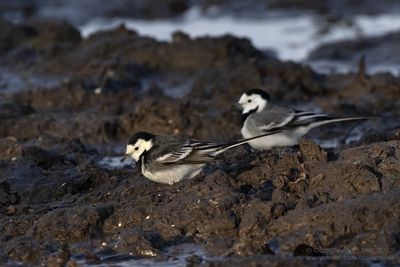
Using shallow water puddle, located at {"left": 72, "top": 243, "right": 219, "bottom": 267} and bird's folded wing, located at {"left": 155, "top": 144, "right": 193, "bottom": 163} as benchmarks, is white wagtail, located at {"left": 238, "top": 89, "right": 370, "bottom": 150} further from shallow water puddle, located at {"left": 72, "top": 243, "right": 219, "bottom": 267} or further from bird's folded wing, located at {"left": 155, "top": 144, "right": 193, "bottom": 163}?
shallow water puddle, located at {"left": 72, "top": 243, "right": 219, "bottom": 267}

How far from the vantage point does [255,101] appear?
38.1 feet

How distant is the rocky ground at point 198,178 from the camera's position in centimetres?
810

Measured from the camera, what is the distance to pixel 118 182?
995 cm

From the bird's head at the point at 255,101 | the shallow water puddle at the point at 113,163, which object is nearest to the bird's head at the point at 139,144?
the shallow water puddle at the point at 113,163

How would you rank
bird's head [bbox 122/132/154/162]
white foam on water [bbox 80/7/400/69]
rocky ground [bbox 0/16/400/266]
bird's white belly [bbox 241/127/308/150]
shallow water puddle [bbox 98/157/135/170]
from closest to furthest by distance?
rocky ground [bbox 0/16/400/266], bird's head [bbox 122/132/154/162], bird's white belly [bbox 241/127/308/150], shallow water puddle [bbox 98/157/135/170], white foam on water [bbox 80/7/400/69]

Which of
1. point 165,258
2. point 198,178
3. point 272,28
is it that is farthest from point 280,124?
point 272,28

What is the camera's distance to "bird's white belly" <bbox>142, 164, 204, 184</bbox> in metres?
9.41

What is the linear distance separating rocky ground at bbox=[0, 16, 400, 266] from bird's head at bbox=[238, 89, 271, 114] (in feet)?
3.18

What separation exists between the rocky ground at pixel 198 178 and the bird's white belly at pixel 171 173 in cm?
15

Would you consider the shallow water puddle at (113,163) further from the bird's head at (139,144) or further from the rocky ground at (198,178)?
the bird's head at (139,144)

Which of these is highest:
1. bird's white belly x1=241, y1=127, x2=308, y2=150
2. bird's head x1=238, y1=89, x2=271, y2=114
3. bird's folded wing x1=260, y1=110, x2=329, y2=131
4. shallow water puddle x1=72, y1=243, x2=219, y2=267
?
bird's head x1=238, y1=89, x2=271, y2=114

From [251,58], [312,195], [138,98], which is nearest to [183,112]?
[138,98]

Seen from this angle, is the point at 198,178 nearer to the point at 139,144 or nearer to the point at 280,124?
the point at 139,144

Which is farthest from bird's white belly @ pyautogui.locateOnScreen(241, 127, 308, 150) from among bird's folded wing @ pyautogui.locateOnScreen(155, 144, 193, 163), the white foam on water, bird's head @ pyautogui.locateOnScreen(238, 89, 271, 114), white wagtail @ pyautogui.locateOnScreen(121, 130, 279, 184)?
the white foam on water
